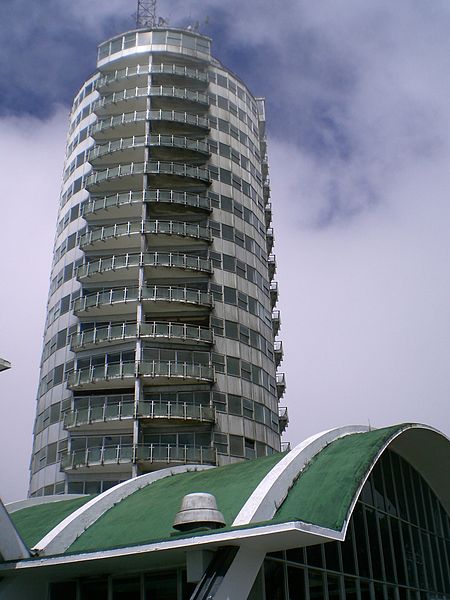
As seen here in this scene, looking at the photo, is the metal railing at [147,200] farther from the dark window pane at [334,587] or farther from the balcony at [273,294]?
the dark window pane at [334,587]

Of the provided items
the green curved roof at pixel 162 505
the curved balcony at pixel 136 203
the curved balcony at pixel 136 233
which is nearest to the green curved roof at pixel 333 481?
the green curved roof at pixel 162 505

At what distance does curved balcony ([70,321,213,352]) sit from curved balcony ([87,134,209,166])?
1387 cm

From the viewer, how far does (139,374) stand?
42.1 meters

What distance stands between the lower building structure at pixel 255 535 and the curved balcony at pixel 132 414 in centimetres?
1465

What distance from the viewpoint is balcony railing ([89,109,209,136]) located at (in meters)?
51.2

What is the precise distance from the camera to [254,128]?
192ft

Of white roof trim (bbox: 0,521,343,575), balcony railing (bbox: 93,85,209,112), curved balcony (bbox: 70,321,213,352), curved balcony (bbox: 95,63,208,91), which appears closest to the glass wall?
white roof trim (bbox: 0,521,343,575)

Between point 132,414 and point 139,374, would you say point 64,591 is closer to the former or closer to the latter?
point 132,414

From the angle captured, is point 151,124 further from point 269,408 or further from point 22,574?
point 22,574

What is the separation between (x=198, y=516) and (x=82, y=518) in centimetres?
624

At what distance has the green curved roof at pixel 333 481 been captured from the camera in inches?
665

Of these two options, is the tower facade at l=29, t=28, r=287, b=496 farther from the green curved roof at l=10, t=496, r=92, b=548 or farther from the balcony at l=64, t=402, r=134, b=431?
the green curved roof at l=10, t=496, r=92, b=548

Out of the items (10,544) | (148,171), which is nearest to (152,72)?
(148,171)

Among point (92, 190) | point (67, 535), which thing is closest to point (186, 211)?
point (92, 190)
